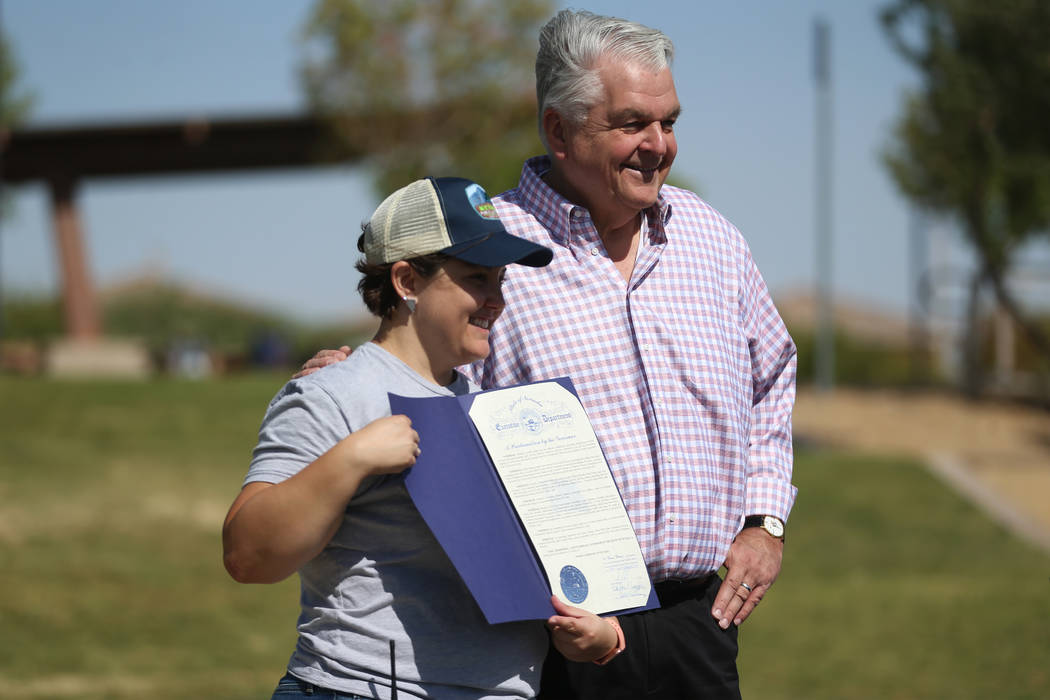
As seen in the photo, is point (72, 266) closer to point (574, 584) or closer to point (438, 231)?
point (438, 231)

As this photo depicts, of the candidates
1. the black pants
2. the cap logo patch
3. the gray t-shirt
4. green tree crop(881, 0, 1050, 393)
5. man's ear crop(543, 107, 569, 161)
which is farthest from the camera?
green tree crop(881, 0, 1050, 393)

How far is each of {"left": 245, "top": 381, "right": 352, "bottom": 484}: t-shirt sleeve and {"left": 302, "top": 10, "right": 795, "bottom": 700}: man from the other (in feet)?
2.07

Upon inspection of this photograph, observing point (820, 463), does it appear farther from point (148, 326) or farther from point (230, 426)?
point (148, 326)

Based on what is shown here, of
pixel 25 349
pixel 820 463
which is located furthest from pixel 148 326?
pixel 820 463

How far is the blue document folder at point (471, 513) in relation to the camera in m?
2.09

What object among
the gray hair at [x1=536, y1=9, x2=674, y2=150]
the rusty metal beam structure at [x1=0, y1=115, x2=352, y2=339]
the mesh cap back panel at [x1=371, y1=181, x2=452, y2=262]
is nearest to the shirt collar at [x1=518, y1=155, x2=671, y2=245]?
the gray hair at [x1=536, y1=9, x2=674, y2=150]

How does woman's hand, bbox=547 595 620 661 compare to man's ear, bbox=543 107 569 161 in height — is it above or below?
below

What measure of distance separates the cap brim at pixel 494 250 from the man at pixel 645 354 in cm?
45

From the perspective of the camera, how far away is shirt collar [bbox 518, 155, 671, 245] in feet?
9.09

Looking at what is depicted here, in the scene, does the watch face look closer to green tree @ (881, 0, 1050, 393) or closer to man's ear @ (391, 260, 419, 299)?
man's ear @ (391, 260, 419, 299)

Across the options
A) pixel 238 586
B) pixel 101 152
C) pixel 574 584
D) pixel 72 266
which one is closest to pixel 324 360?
pixel 574 584

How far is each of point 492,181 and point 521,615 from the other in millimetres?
18624

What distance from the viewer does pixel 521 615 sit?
6.87 ft

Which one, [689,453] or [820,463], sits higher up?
[689,453]
